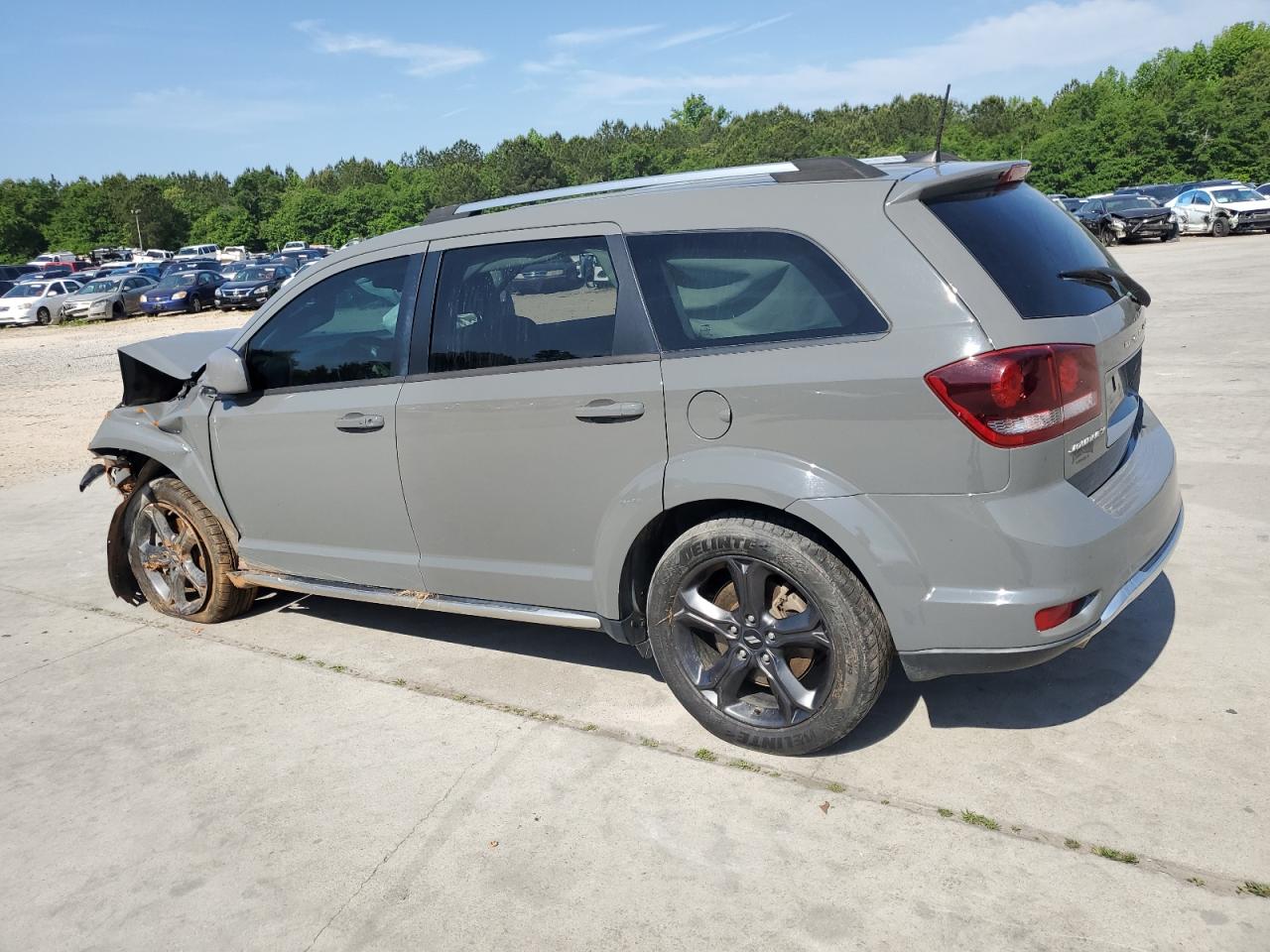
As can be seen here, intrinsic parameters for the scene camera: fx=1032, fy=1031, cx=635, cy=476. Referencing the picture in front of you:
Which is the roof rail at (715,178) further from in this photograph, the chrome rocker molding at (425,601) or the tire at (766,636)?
the chrome rocker molding at (425,601)

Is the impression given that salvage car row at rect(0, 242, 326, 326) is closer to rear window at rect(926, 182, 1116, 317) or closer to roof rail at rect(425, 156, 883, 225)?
roof rail at rect(425, 156, 883, 225)

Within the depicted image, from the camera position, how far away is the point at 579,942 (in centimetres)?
271

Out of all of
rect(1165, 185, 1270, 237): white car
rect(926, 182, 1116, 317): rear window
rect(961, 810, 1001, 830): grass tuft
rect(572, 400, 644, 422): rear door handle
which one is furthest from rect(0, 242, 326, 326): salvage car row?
rect(961, 810, 1001, 830): grass tuft

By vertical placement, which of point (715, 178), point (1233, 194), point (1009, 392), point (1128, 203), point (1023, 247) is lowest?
point (1009, 392)

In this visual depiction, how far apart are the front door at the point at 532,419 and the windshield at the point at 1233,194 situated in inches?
1290

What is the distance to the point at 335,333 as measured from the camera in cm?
448

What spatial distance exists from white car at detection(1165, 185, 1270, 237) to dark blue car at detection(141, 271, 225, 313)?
3018 cm

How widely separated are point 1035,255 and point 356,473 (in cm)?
275

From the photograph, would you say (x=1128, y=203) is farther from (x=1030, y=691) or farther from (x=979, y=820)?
(x=979, y=820)

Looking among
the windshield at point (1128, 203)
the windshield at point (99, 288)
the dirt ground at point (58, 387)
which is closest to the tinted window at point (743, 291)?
the dirt ground at point (58, 387)

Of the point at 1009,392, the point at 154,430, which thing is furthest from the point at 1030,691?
the point at 154,430

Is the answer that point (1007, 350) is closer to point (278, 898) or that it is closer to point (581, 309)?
point (581, 309)

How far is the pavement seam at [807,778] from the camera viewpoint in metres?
2.74

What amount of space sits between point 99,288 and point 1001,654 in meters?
35.9
